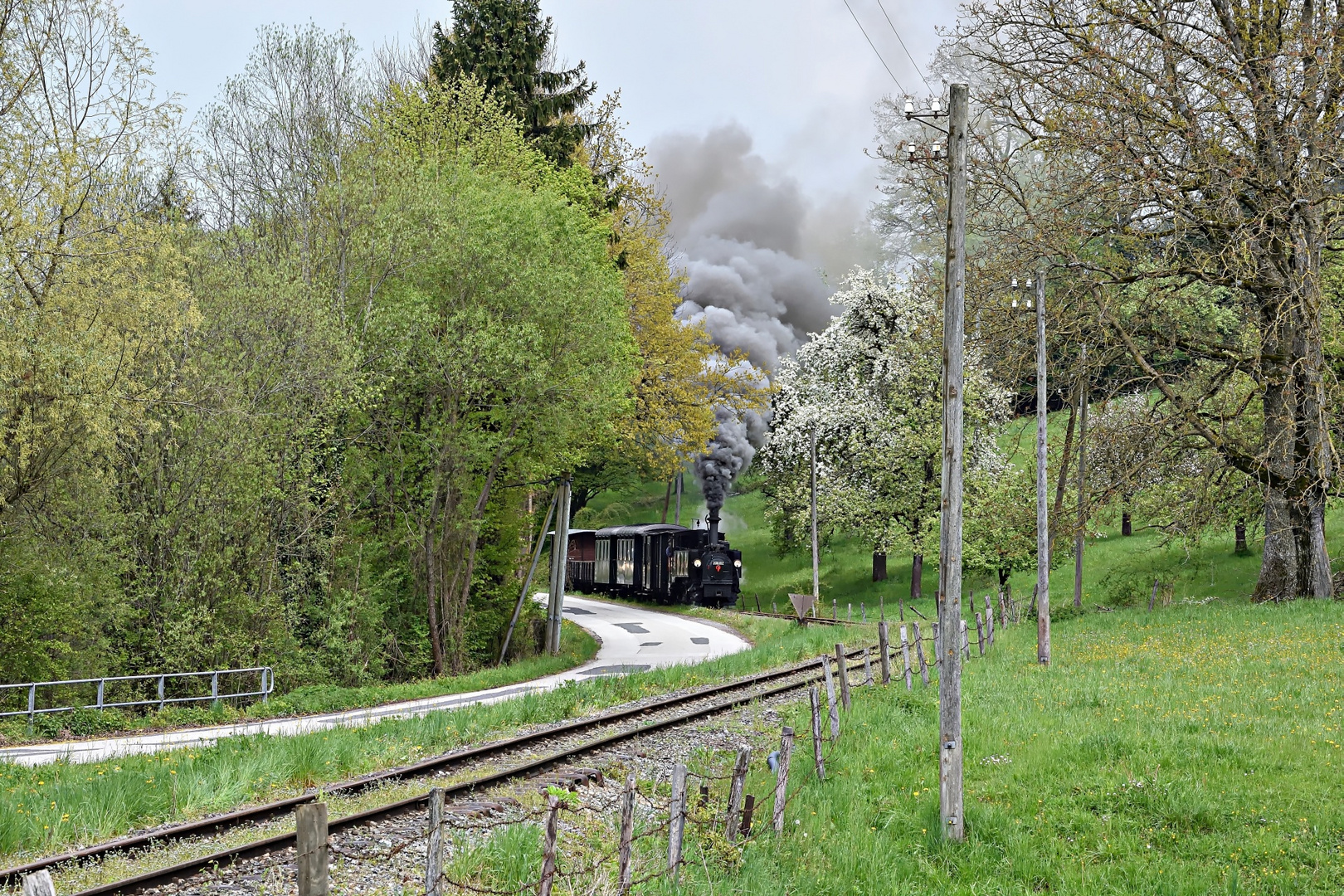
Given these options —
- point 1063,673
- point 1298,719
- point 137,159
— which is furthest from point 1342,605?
point 137,159

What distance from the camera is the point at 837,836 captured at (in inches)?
354

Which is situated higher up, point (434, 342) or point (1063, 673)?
point (434, 342)

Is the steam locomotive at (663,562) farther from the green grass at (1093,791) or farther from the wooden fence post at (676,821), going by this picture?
the wooden fence post at (676,821)

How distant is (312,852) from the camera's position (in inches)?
197

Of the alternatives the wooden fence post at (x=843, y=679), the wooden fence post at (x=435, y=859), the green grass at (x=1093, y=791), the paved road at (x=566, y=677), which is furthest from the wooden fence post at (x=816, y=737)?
the paved road at (x=566, y=677)

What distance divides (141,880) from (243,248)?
21.2m

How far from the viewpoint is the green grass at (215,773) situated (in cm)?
867

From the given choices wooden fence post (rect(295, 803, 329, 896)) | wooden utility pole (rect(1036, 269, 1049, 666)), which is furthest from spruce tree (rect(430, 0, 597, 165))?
wooden fence post (rect(295, 803, 329, 896))

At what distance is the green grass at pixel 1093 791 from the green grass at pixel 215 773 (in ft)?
14.0

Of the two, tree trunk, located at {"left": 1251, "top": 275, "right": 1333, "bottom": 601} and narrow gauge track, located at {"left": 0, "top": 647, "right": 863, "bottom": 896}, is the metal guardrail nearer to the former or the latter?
narrow gauge track, located at {"left": 0, "top": 647, "right": 863, "bottom": 896}

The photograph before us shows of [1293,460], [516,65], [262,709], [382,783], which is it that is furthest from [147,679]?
[1293,460]

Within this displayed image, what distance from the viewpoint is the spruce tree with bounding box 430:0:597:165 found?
3053cm

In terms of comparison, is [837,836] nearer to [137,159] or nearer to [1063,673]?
[1063,673]

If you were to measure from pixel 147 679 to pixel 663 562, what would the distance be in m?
26.6
